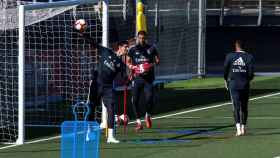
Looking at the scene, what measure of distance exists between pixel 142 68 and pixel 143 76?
170 millimetres

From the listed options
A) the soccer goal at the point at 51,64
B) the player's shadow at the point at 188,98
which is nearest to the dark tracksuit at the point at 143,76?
the soccer goal at the point at 51,64

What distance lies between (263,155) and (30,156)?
3646 millimetres

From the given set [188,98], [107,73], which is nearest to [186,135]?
[107,73]

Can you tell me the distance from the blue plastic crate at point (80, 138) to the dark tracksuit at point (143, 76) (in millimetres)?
6078

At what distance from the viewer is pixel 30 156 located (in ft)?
49.7

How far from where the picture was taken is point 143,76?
62.2 ft

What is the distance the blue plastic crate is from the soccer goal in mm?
6173

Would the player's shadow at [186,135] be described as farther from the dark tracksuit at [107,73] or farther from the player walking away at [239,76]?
the dark tracksuit at [107,73]

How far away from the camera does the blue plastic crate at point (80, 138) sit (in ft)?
41.1

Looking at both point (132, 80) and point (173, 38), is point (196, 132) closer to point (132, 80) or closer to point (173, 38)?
point (132, 80)

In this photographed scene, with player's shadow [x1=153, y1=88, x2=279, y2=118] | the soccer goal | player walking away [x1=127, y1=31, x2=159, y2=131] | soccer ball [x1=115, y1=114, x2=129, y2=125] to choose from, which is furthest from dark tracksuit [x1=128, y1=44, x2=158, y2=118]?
player's shadow [x1=153, y1=88, x2=279, y2=118]

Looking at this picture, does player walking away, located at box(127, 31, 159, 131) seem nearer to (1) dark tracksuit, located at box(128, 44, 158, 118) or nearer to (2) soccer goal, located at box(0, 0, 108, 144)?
(1) dark tracksuit, located at box(128, 44, 158, 118)

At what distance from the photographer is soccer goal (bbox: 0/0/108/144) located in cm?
1950

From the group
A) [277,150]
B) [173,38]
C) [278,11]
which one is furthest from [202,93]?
[278,11]
